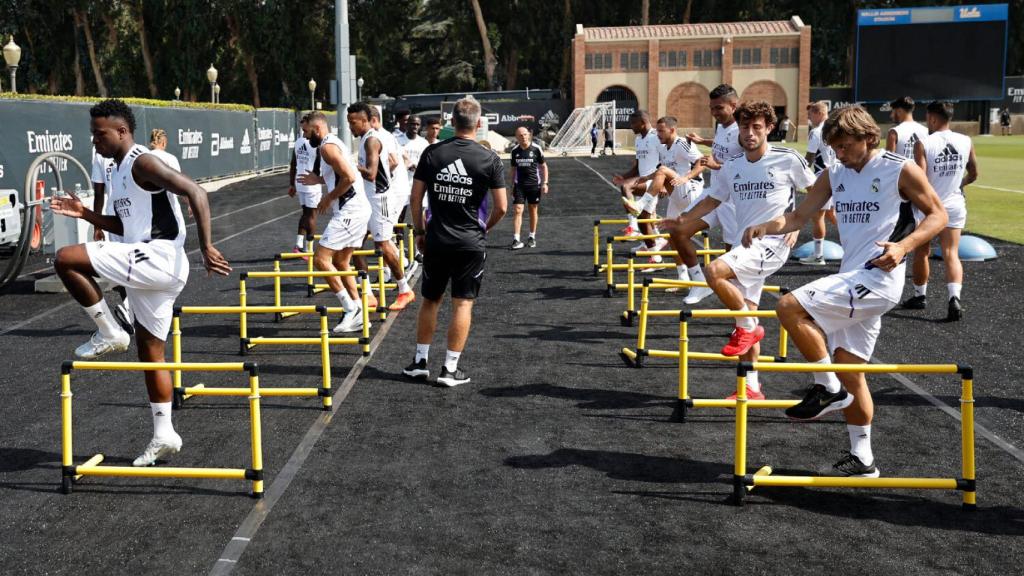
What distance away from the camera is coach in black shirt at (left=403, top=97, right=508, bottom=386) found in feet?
26.0

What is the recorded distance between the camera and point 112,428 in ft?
22.8

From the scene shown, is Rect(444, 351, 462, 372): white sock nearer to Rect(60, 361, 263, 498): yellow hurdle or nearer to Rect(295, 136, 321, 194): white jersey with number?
Rect(60, 361, 263, 498): yellow hurdle

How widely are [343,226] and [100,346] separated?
8.51 feet

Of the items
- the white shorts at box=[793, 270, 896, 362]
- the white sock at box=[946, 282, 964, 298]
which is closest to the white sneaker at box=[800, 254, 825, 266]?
the white sock at box=[946, 282, 964, 298]

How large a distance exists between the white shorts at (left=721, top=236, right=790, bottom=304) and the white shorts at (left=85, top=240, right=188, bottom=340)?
4092 millimetres

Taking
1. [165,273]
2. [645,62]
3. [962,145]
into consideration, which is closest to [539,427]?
[165,273]

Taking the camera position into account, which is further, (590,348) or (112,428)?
(590,348)

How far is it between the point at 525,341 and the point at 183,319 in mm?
4164

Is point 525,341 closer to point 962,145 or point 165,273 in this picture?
point 165,273

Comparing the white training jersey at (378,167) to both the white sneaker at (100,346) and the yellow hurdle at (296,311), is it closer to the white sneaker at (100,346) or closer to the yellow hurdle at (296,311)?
the yellow hurdle at (296,311)

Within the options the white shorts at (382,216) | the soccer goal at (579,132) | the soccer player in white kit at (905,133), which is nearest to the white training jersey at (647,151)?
the soccer player in white kit at (905,133)

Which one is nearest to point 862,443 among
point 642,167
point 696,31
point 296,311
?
point 296,311

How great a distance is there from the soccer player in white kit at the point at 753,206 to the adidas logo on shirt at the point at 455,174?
2.08 meters

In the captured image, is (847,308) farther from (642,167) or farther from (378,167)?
(642,167)
